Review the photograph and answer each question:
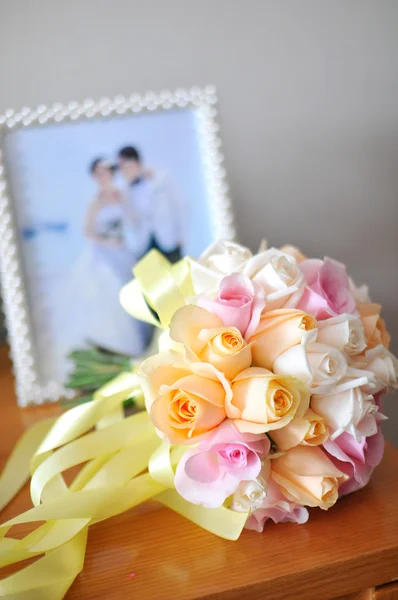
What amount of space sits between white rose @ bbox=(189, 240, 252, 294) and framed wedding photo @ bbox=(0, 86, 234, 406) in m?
0.22

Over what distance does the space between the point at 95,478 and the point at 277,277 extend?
23 centimetres

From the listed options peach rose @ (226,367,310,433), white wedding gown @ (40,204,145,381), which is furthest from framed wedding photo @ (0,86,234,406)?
peach rose @ (226,367,310,433)

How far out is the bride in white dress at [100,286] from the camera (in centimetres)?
72

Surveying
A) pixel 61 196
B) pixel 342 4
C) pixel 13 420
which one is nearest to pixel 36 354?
pixel 13 420

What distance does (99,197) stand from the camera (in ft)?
2.41

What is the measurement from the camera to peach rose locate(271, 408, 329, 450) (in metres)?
0.44

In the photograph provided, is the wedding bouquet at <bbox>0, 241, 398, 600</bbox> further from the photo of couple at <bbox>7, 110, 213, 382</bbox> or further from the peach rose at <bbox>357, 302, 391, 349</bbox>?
the photo of couple at <bbox>7, 110, 213, 382</bbox>

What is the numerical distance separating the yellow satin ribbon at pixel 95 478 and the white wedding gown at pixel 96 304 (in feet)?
0.44

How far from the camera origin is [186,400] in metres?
0.43

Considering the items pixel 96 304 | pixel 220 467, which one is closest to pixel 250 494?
pixel 220 467

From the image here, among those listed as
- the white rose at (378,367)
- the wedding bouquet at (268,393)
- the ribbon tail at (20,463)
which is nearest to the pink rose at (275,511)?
the wedding bouquet at (268,393)

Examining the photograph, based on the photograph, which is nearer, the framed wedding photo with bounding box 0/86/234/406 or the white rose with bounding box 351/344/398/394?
the white rose with bounding box 351/344/398/394

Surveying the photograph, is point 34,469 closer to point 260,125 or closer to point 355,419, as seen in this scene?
point 355,419

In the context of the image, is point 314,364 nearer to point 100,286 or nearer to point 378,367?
point 378,367
